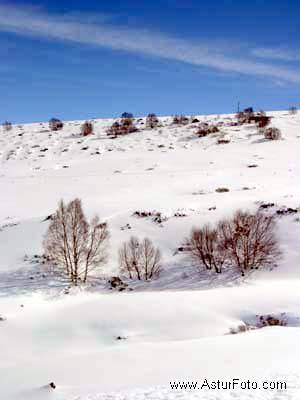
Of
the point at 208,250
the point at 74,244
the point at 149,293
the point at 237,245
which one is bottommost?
the point at 149,293

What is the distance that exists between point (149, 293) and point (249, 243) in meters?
7.65

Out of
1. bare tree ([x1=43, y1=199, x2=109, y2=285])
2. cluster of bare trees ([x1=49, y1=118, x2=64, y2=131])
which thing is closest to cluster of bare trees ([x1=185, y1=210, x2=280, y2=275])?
bare tree ([x1=43, y1=199, x2=109, y2=285])

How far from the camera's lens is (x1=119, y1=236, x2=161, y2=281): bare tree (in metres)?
25.8

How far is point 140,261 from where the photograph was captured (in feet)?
85.4

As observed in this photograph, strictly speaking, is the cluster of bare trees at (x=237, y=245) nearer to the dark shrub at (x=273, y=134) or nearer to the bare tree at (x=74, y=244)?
the bare tree at (x=74, y=244)

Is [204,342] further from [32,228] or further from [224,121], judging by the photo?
[224,121]

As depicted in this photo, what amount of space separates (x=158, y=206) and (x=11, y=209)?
41.7ft

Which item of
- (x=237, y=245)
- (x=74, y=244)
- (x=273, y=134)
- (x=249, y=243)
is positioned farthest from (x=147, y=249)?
(x=273, y=134)

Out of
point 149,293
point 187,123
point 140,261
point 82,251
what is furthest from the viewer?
point 187,123

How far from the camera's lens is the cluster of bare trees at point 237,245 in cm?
2530

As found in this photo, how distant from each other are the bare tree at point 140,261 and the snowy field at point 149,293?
0.73 metres

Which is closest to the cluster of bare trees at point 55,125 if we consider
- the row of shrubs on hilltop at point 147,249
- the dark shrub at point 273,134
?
the dark shrub at point 273,134

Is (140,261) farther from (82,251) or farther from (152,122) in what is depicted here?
(152,122)

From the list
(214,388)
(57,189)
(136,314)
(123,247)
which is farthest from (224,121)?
(214,388)
